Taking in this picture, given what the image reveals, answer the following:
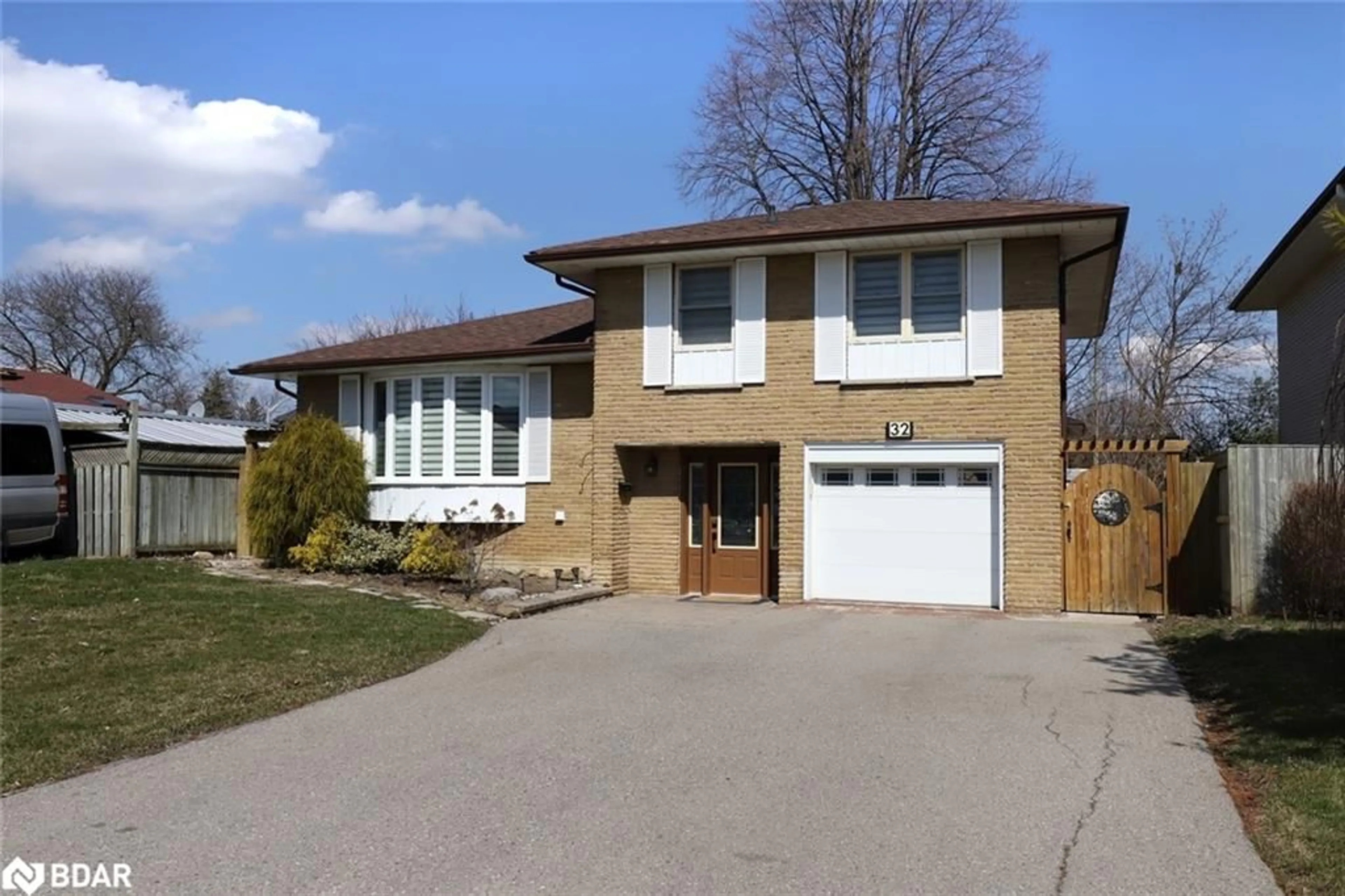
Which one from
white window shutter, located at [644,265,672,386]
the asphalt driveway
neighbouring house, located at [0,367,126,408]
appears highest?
neighbouring house, located at [0,367,126,408]

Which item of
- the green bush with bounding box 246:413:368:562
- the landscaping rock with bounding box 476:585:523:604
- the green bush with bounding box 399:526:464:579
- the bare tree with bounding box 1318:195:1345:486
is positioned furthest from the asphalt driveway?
the green bush with bounding box 246:413:368:562

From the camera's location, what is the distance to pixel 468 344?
61.3 ft

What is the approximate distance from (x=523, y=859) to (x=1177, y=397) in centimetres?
3257

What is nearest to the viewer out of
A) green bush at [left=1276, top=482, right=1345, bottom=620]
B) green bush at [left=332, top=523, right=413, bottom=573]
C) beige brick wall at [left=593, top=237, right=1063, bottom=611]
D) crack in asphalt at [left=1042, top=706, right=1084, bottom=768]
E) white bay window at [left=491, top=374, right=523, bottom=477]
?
crack in asphalt at [left=1042, top=706, right=1084, bottom=768]

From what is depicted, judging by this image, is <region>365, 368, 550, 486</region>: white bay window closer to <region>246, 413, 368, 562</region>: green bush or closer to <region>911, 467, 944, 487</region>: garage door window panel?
<region>246, 413, 368, 562</region>: green bush

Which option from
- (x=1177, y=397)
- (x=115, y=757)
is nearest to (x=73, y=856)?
(x=115, y=757)

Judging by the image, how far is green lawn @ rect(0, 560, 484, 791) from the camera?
24.7ft

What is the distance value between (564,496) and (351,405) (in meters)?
4.54

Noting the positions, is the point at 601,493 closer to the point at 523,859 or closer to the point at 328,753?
the point at 328,753

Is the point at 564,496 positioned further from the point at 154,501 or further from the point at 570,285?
the point at 154,501

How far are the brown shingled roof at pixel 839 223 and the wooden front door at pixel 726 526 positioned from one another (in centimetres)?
342

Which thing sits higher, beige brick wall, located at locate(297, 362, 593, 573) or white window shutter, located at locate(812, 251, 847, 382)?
white window shutter, located at locate(812, 251, 847, 382)

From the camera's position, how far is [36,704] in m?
8.18

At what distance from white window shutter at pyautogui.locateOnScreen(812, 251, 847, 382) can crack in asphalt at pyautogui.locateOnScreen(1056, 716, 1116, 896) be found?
797cm
